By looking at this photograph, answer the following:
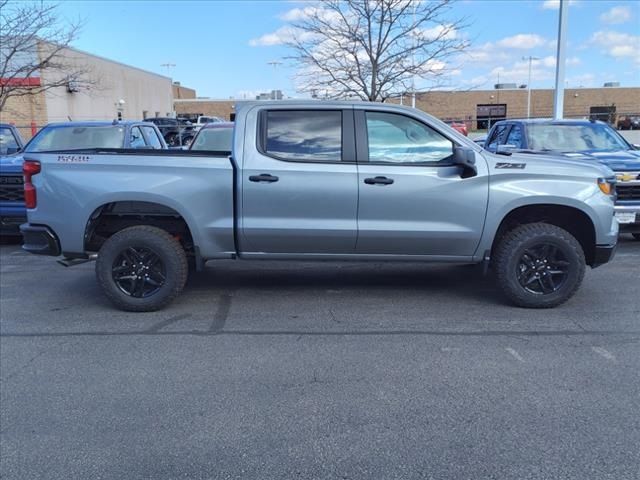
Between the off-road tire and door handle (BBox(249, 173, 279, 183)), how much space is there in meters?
1.01

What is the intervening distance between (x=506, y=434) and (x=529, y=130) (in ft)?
24.8

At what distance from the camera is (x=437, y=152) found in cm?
570

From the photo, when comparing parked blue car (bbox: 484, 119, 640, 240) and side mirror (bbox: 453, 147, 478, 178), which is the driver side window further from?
parked blue car (bbox: 484, 119, 640, 240)

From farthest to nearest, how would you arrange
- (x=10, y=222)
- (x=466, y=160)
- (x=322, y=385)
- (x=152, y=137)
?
(x=152, y=137) < (x=10, y=222) < (x=466, y=160) < (x=322, y=385)

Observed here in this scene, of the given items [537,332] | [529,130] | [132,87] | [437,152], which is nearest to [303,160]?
[437,152]

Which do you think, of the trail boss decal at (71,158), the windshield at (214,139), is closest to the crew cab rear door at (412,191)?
the trail boss decal at (71,158)

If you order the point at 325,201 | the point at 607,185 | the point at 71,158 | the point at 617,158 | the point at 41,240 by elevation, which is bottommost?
the point at 41,240

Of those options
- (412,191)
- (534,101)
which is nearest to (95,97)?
(412,191)

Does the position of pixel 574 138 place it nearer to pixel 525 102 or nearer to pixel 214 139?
pixel 214 139

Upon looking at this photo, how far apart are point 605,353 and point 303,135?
3.27m

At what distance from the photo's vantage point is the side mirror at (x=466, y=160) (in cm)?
544

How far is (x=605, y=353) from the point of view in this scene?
471 centimetres

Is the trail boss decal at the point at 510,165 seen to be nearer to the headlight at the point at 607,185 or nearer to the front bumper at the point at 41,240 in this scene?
the headlight at the point at 607,185

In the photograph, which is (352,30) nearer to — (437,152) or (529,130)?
(529,130)
